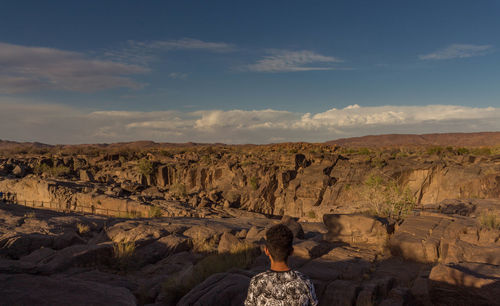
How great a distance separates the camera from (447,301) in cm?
516

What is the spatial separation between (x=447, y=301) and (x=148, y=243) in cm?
849

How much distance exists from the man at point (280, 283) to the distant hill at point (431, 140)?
317 ft

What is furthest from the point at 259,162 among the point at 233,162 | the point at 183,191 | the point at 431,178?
the point at 431,178

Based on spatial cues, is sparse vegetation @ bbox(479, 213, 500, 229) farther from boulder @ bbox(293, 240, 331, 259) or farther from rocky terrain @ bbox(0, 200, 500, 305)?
boulder @ bbox(293, 240, 331, 259)

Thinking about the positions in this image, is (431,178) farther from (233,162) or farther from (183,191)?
(183,191)

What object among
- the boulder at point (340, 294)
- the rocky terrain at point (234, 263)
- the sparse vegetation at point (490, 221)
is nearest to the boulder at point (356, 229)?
the rocky terrain at point (234, 263)

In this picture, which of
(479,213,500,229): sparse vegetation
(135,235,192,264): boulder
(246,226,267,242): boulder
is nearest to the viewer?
(135,235,192,264): boulder

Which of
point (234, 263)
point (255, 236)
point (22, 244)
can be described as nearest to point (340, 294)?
point (234, 263)

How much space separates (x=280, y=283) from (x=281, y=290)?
6cm

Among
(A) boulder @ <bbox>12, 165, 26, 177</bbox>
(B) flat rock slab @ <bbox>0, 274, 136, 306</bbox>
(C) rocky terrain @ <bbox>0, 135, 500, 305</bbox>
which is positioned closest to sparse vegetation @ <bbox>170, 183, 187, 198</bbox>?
(C) rocky terrain @ <bbox>0, 135, 500, 305</bbox>

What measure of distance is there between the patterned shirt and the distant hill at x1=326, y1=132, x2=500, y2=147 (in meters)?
96.7

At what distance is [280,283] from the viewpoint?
10.3 feet

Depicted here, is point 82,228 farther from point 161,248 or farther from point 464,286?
point 464,286

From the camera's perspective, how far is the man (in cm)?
311
